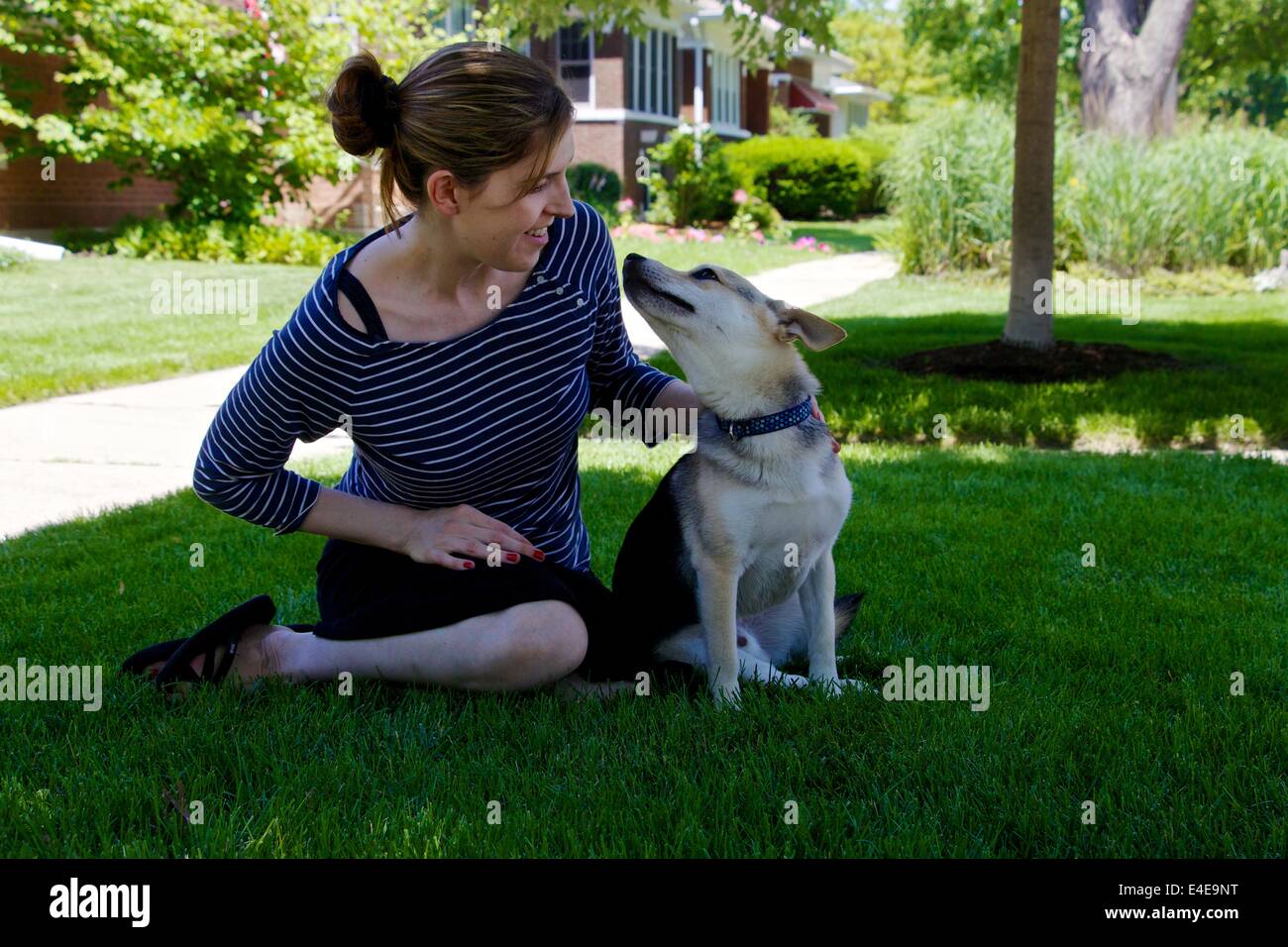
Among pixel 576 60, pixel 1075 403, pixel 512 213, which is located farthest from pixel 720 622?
pixel 576 60

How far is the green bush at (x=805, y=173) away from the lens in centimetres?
3222

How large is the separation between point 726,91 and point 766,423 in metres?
35.4

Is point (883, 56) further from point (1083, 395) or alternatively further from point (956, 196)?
point (1083, 395)

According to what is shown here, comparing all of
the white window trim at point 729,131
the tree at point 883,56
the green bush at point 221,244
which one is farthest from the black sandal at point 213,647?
the tree at point 883,56

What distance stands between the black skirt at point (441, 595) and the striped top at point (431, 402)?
0.20 meters

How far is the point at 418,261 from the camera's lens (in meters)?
3.20

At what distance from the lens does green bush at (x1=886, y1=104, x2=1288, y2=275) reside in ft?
47.0

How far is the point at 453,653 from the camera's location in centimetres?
325

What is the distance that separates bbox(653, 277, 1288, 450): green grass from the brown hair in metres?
4.78

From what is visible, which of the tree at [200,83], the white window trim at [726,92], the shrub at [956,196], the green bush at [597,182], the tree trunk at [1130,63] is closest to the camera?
the shrub at [956,196]

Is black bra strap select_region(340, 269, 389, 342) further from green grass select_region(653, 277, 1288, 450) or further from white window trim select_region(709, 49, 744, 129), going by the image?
white window trim select_region(709, 49, 744, 129)

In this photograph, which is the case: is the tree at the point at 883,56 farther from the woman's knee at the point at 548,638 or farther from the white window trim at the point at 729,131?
the woman's knee at the point at 548,638
